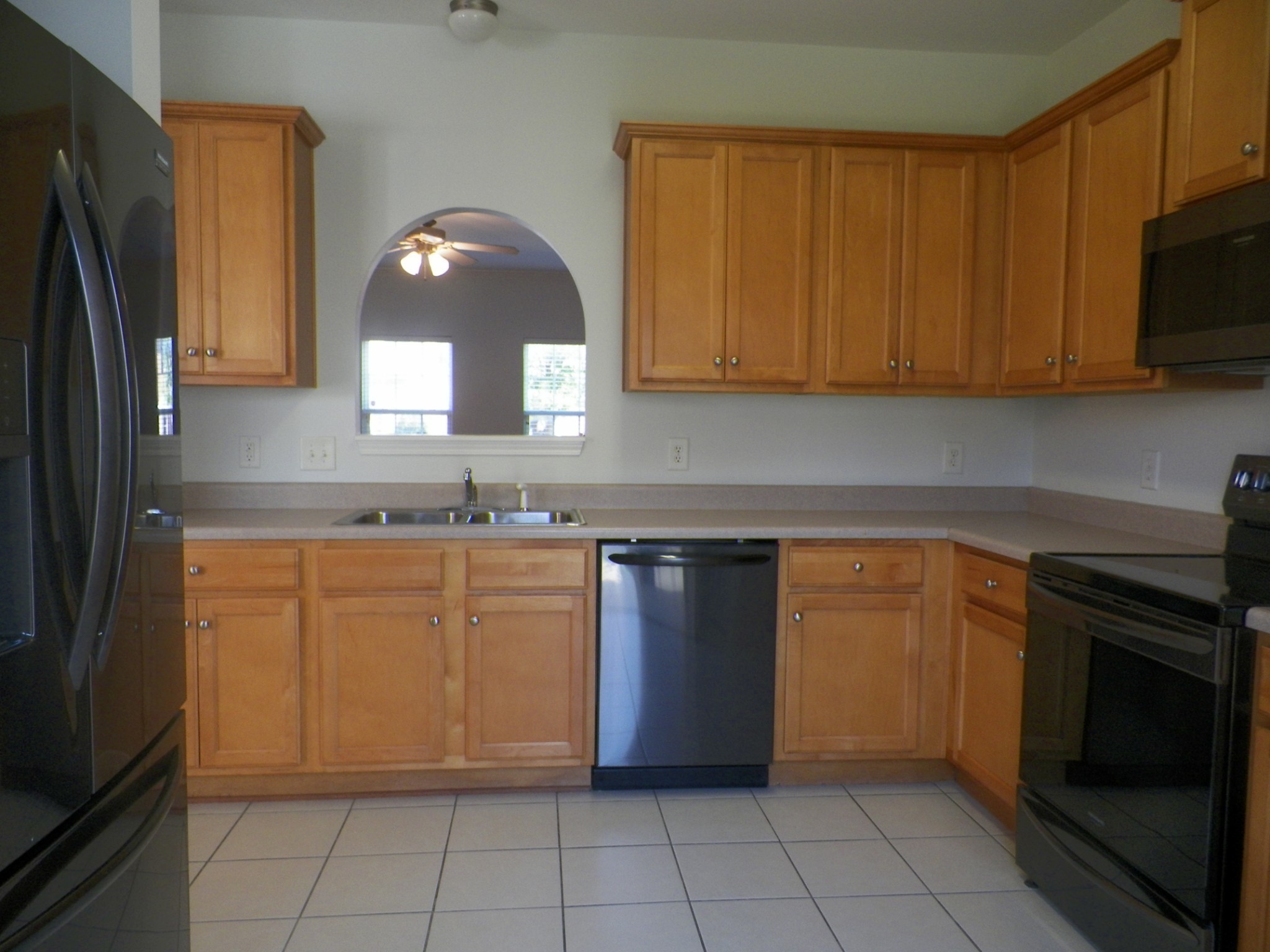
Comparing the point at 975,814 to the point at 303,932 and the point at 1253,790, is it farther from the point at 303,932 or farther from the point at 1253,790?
the point at 303,932

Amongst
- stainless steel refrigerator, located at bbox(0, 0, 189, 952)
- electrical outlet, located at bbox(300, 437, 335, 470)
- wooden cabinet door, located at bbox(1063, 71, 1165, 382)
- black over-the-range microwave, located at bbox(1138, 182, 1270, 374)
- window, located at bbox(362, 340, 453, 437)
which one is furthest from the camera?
window, located at bbox(362, 340, 453, 437)

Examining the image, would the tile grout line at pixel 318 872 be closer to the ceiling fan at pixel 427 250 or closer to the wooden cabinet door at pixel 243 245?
the wooden cabinet door at pixel 243 245

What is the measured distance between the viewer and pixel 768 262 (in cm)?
301

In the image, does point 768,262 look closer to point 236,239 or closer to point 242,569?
point 236,239

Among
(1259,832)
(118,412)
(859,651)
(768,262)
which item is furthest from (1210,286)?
(118,412)

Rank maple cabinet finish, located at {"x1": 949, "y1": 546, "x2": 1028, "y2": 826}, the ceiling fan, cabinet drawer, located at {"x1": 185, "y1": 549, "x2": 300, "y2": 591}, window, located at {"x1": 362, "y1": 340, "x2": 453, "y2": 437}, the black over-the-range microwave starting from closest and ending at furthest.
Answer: the black over-the-range microwave, maple cabinet finish, located at {"x1": 949, "y1": 546, "x2": 1028, "y2": 826}, cabinet drawer, located at {"x1": 185, "y1": 549, "x2": 300, "y2": 591}, the ceiling fan, window, located at {"x1": 362, "y1": 340, "x2": 453, "y2": 437}

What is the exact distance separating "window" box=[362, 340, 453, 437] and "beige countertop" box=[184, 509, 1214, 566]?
319 cm

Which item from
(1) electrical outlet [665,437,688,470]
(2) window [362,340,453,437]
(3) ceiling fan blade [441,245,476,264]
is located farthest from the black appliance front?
(2) window [362,340,453,437]

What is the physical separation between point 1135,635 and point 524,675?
5.54ft

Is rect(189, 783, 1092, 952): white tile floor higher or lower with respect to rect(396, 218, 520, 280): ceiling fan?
lower

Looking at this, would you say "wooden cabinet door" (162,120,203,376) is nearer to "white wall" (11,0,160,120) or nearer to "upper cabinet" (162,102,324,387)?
"upper cabinet" (162,102,324,387)

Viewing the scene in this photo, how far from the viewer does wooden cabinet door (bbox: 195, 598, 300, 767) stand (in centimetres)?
263

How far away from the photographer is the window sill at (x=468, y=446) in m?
3.22

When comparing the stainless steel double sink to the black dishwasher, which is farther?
the stainless steel double sink
